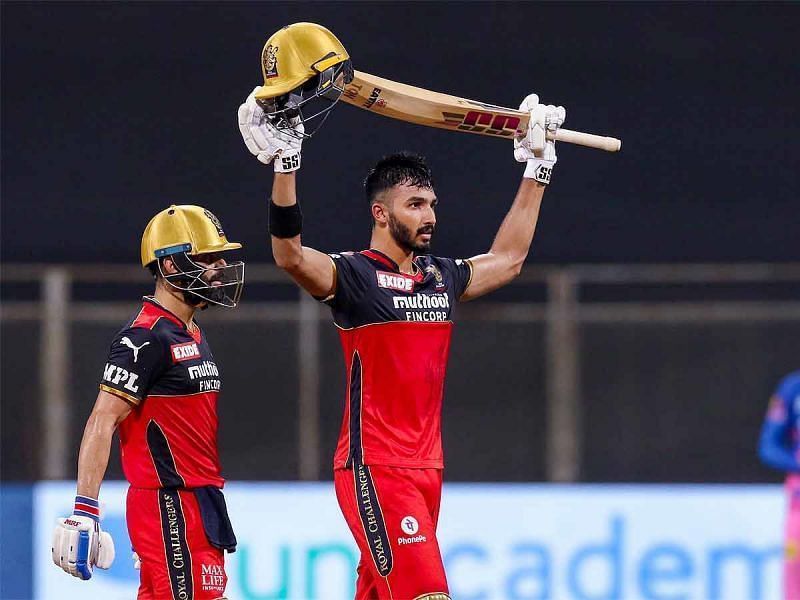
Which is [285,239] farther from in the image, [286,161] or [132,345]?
[132,345]

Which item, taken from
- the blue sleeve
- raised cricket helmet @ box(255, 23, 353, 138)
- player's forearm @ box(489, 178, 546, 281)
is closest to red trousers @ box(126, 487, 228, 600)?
raised cricket helmet @ box(255, 23, 353, 138)

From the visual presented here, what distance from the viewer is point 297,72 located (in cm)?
505

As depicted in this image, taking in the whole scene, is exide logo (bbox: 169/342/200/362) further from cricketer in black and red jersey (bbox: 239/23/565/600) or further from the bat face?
the bat face

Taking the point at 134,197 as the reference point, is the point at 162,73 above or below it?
above

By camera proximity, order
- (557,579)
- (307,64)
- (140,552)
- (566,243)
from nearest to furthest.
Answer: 1. (307,64)
2. (140,552)
3. (557,579)
4. (566,243)

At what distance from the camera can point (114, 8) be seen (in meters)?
13.3

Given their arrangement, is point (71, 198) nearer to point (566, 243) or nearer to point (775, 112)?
point (566, 243)

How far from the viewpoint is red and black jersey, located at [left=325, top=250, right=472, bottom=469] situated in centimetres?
535

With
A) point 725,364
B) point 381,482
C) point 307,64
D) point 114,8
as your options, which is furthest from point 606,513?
point 114,8

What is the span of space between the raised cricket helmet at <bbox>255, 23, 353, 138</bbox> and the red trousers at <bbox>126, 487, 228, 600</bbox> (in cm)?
145

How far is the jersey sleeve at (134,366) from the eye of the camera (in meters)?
5.45

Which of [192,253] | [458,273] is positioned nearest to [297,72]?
[192,253]

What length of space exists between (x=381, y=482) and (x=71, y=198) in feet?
27.2

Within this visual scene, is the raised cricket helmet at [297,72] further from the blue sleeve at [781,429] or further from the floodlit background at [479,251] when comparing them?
the floodlit background at [479,251]
